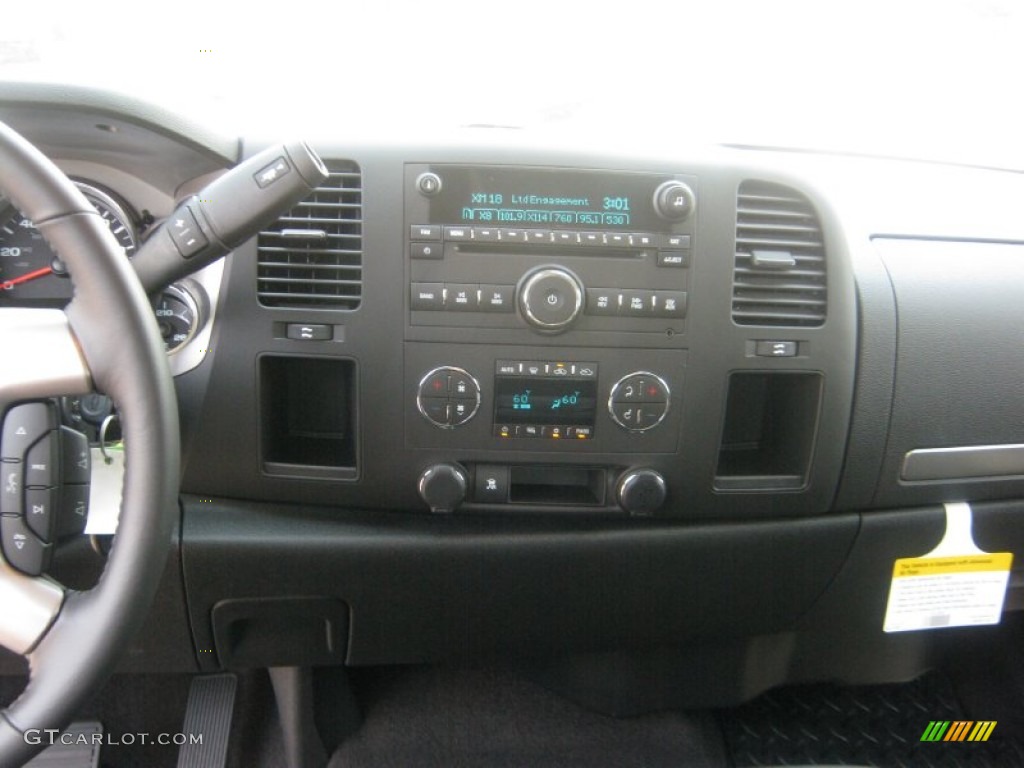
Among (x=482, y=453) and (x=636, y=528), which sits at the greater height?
(x=482, y=453)

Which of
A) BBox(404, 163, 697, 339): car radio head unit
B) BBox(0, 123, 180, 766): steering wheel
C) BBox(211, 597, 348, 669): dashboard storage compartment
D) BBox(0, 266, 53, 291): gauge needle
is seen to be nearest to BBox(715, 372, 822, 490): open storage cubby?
BBox(404, 163, 697, 339): car radio head unit

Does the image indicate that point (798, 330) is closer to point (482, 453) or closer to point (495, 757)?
point (482, 453)

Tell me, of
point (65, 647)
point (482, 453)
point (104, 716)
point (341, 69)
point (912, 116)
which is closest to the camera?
point (65, 647)

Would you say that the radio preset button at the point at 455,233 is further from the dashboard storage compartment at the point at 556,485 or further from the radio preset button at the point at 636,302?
the dashboard storage compartment at the point at 556,485

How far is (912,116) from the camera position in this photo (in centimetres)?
148

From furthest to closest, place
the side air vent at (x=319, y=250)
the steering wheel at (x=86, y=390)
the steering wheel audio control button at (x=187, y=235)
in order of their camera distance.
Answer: the side air vent at (x=319, y=250)
the steering wheel audio control button at (x=187, y=235)
the steering wheel at (x=86, y=390)

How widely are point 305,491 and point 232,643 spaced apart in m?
0.29

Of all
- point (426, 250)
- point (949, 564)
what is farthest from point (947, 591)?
point (426, 250)

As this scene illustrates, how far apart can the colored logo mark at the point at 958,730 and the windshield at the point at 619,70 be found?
42.8 inches

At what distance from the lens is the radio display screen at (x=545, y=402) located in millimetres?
1102

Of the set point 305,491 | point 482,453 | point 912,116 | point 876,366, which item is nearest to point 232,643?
point 305,491

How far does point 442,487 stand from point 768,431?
19.8 inches

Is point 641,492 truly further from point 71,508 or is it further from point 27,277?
point 27,277

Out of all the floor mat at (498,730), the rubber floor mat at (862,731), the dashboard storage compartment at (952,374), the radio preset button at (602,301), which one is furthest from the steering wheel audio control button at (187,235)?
the rubber floor mat at (862,731)
